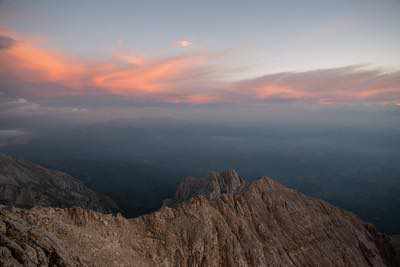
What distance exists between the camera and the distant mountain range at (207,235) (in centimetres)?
3080

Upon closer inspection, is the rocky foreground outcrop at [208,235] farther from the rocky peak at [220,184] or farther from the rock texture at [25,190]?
the rock texture at [25,190]

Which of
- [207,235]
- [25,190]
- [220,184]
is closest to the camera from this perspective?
[207,235]

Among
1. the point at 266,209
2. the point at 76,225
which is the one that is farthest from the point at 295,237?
the point at 76,225

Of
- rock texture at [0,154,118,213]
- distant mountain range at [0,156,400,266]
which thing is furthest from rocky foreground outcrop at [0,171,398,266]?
rock texture at [0,154,118,213]

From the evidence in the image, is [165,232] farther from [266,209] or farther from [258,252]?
[266,209]

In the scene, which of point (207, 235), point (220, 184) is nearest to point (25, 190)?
point (220, 184)

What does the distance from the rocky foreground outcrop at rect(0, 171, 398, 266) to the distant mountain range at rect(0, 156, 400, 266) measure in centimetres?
13

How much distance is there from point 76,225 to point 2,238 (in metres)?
15.3

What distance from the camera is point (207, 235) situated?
5381cm

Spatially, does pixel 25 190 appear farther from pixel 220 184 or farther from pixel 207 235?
pixel 207 235

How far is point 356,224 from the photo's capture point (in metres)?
80.3

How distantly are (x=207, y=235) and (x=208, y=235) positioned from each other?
21cm

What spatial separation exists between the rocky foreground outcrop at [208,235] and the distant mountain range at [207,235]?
0.13 m

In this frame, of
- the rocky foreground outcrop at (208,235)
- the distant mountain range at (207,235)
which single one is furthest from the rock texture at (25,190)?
the rocky foreground outcrop at (208,235)
